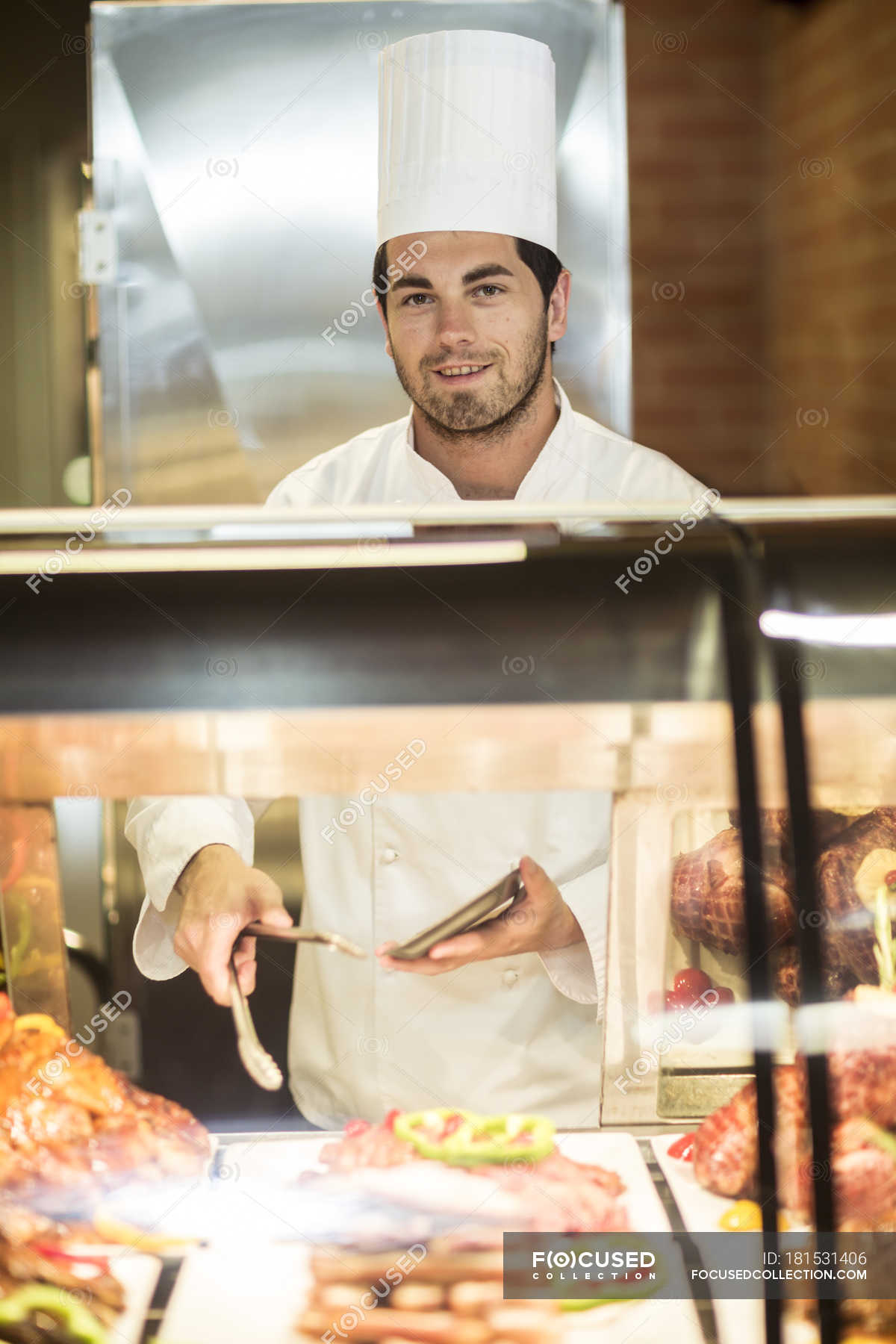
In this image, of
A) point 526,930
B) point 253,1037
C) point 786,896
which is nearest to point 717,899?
point 786,896

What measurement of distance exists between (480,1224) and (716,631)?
53 centimetres

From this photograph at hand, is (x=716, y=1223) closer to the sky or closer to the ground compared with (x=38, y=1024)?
closer to the ground

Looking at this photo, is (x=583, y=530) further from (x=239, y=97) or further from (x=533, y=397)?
(x=239, y=97)

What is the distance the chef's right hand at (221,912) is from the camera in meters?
0.94

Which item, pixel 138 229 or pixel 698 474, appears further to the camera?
pixel 698 474

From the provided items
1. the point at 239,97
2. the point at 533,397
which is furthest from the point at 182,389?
the point at 533,397

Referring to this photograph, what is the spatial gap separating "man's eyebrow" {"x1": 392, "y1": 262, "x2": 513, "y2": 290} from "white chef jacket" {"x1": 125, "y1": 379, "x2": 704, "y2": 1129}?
0.47 m

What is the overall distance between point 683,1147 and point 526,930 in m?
0.23

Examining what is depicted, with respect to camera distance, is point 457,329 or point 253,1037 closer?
point 253,1037

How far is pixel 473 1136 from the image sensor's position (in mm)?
943

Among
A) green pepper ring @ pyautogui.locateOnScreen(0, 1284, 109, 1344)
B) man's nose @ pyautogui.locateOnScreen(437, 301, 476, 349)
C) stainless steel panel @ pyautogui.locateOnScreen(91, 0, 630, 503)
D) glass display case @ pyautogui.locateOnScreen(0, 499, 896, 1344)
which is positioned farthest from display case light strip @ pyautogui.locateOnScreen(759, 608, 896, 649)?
stainless steel panel @ pyautogui.locateOnScreen(91, 0, 630, 503)

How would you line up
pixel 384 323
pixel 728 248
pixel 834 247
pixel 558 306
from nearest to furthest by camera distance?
pixel 558 306, pixel 384 323, pixel 834 247, pixel 728 248

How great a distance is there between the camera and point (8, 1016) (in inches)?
37.2

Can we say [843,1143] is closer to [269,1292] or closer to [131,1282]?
[269,1292]
